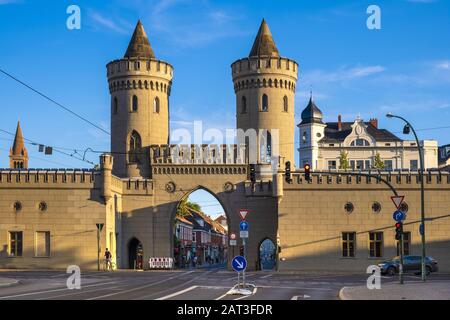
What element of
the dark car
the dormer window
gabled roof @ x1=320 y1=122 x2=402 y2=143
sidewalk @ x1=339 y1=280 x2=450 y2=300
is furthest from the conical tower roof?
sidewalk @ x1=339 y1=280 x2=450 y2=300

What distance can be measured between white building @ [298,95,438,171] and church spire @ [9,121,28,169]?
182ft

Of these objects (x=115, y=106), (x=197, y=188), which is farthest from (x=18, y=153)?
(x=197, y=188)

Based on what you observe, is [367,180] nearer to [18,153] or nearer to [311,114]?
[311,114]

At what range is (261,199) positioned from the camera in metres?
70.2

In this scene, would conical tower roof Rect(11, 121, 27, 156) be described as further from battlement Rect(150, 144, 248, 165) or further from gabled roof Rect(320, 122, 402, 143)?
battlement Rect(150, 144, 248, 165)

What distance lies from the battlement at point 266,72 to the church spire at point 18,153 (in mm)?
75536

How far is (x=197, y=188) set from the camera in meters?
71.2

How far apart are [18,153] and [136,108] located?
74059 mm

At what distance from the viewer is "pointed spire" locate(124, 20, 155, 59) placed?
76.4m

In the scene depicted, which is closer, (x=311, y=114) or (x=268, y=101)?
(x=268, y=101)

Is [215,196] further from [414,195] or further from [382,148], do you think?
[382,148]
